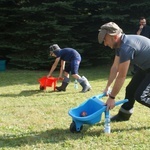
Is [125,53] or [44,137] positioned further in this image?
[44,137]

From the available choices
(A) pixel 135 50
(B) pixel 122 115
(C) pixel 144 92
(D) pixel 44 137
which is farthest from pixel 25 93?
(A) pixel 135 50

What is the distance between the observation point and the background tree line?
1305 cm

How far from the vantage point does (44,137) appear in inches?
177

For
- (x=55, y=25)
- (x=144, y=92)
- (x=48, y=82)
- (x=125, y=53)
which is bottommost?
(x=48, y=82)

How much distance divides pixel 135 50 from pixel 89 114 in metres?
1.28

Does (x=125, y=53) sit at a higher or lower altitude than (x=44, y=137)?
higher

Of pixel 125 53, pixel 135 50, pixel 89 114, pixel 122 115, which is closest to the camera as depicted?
pixel 125 53

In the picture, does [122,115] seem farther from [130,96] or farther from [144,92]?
[144,92]

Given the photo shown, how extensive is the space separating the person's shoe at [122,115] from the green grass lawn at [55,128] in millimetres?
102

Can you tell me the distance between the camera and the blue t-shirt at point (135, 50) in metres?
4.04

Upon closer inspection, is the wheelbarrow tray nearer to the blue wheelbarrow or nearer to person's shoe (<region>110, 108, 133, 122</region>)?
the blue wheelbarrow

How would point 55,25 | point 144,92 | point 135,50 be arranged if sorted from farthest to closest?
1. point 55,25
2. point 144,92
3. point 135,50

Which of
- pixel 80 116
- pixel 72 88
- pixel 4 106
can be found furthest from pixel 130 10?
pixel 80 116

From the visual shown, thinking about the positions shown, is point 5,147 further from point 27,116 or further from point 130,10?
point 130,10
